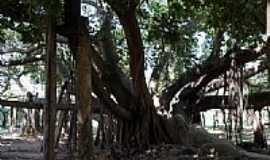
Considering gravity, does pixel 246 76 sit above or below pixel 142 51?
below

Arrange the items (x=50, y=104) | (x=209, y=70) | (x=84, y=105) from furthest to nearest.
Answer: (x=209, y=70)
(x=84, y=105)
(x=50, y=104)

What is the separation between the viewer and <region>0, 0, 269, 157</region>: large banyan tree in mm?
5098

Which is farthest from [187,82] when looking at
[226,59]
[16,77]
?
[16,77]

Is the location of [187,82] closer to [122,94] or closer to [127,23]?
[122,94]

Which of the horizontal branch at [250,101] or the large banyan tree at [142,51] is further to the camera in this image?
the horizontal branch at [250,101]

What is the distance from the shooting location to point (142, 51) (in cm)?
698

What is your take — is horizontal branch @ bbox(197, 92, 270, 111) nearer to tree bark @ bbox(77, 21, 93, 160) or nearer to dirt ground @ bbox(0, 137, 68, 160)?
dirt ground @ bbox(0, 137, 68, 160)

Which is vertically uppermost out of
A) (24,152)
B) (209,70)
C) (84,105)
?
(209,70)

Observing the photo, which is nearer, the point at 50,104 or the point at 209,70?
the point at 50,104

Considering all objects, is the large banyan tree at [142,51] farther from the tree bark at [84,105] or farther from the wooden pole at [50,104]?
the wooden pole at [50,104]

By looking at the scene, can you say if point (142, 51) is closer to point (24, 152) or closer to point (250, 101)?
point (250, 101)

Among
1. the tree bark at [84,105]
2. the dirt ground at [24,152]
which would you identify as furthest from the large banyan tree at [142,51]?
the dirt ground at [24,152]

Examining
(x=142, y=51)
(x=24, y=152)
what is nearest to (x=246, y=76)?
(x=142, y=51)

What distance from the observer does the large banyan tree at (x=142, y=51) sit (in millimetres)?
5098
